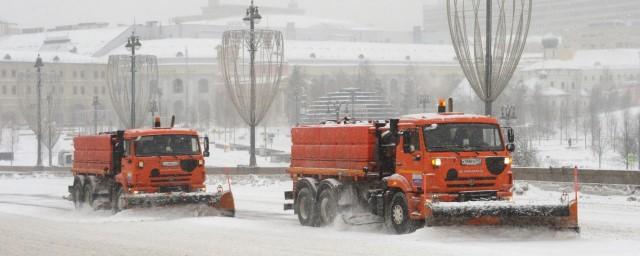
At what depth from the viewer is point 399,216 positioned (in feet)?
79.3

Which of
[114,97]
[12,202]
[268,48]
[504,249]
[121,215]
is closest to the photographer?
[504,249]

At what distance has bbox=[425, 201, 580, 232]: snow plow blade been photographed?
22.7 meters

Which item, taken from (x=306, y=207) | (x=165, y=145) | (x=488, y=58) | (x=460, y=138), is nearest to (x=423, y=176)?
(x=460, y=138)

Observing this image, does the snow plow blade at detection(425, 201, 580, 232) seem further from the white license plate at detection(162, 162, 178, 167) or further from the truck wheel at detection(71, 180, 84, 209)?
the truck wheel at detection(71, 180, 84, 209)

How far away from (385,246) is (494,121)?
182 inches

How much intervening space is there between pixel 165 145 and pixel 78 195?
5.86 m

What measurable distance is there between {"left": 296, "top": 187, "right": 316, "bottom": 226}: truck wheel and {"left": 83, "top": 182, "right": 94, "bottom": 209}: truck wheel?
31.1 feet

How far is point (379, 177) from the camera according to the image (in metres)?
25.7

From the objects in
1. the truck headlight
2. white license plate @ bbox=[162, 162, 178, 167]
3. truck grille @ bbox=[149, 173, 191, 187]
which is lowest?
truck grille @ bbox=[149, 173, 191, 187]

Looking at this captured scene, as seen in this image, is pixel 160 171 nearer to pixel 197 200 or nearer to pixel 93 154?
pixel 197 200

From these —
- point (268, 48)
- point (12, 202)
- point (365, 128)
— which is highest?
point (268, 48)

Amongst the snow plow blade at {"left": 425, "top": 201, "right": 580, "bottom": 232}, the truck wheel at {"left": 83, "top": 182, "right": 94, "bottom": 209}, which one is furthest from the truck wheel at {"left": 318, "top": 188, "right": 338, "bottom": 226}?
the truck wheel at {"left": 83, "top": 182, "right": 94, "bottom": 209}

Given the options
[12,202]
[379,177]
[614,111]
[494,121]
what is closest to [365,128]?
[379,177]

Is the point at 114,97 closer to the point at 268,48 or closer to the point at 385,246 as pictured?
the point at 268,48
